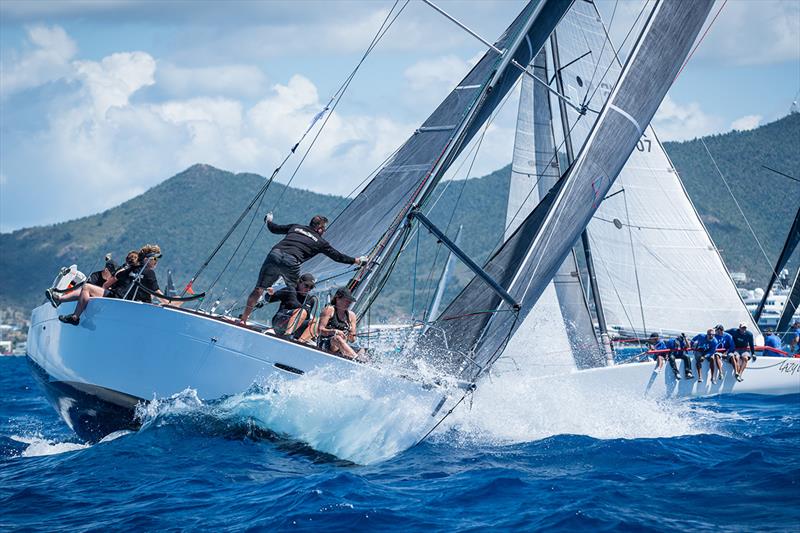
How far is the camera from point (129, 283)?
11016mm

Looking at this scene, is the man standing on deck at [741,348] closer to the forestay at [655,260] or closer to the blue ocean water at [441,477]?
the forestay at [655,260]

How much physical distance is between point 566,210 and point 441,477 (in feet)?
10.7

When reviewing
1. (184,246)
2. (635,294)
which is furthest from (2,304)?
(635,294)

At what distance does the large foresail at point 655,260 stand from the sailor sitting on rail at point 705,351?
2015 mm

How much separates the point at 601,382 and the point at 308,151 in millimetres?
5974

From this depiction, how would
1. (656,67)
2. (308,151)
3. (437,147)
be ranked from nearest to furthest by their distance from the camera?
1. (656,67)
2. (437,147)
3. (308,151)

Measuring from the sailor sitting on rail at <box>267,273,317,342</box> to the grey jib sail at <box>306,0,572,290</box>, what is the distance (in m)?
0.84

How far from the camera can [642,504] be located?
8031mm

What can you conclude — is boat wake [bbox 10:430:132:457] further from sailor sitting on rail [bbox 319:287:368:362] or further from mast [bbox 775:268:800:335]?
mast [bbox 775:268:800:335]

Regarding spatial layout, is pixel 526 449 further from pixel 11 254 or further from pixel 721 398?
pixel 11 254

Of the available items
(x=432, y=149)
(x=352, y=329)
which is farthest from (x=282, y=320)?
(x=432, y=149)

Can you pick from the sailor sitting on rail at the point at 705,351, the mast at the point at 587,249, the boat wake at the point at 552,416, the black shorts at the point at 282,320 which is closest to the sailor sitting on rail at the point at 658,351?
the sailor sitting on rail at the point at 705,351

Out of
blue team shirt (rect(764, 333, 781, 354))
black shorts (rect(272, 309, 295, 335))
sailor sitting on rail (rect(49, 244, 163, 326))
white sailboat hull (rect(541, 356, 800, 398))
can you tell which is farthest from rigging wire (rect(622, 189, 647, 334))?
sailor sitting on rail (rect(49, 244, 163, 326))

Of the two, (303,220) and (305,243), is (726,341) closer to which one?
(305,243)
